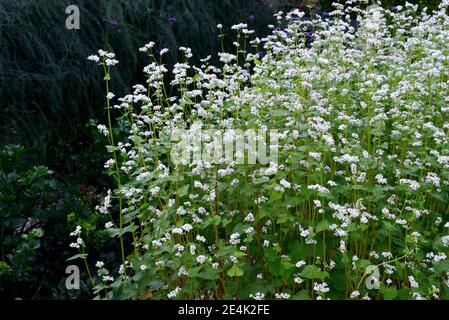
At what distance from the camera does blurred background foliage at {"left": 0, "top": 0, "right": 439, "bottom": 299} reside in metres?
3.73

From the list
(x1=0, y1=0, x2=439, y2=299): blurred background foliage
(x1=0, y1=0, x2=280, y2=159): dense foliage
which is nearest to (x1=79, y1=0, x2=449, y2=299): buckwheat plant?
(x1=0, y1=0, x2=439, y2=299): blurred background foliage

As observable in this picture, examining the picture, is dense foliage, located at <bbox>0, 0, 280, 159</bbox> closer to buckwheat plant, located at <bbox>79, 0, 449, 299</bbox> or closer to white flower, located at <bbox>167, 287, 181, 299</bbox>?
buckwheat plant, located at <bbox>79, 0, 449, 299</bbox>

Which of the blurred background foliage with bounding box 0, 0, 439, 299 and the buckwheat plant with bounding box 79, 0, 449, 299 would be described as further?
the blurred background foliage with bounding box 0, 0, 439, 299

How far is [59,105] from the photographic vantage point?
5.14m

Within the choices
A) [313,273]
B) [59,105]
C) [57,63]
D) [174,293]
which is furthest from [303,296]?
[57,63]

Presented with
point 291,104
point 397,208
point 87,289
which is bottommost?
point 87,289

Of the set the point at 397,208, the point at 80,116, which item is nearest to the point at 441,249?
the point at 397,208

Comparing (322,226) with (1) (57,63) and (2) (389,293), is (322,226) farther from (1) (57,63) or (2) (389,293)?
(1) (57,63)

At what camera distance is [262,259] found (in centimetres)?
310

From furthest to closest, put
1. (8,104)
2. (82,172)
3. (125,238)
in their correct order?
(8,104) → (82,172) → (125,238)

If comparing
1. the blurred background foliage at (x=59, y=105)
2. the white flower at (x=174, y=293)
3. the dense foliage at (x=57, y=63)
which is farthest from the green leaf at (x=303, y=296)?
the dense foliage at (x=57, y=63)
